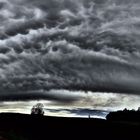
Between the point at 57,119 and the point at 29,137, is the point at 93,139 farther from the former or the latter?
the point at 29,137

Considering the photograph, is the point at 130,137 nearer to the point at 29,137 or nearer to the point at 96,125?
the point at 96,125

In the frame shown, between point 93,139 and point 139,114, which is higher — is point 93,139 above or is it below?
below

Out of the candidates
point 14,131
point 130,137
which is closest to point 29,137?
point 14,131

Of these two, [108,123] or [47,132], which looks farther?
[47,132]

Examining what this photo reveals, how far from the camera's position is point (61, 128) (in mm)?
18234

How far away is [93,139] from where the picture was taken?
17156 mm

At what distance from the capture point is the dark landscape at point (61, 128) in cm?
1653

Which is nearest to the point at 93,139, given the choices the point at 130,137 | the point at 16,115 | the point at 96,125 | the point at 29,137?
the point at 96,125

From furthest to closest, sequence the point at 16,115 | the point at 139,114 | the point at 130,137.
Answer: the point at 139,114, the point at 16,115, the point at 130,137

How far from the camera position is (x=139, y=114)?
1314 inches

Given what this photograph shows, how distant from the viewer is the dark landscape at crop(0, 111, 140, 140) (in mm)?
16531

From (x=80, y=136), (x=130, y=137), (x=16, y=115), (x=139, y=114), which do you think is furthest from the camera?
(x=139, y=114)

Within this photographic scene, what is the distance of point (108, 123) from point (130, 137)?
1.19 m

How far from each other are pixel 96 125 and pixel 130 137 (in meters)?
1.74
